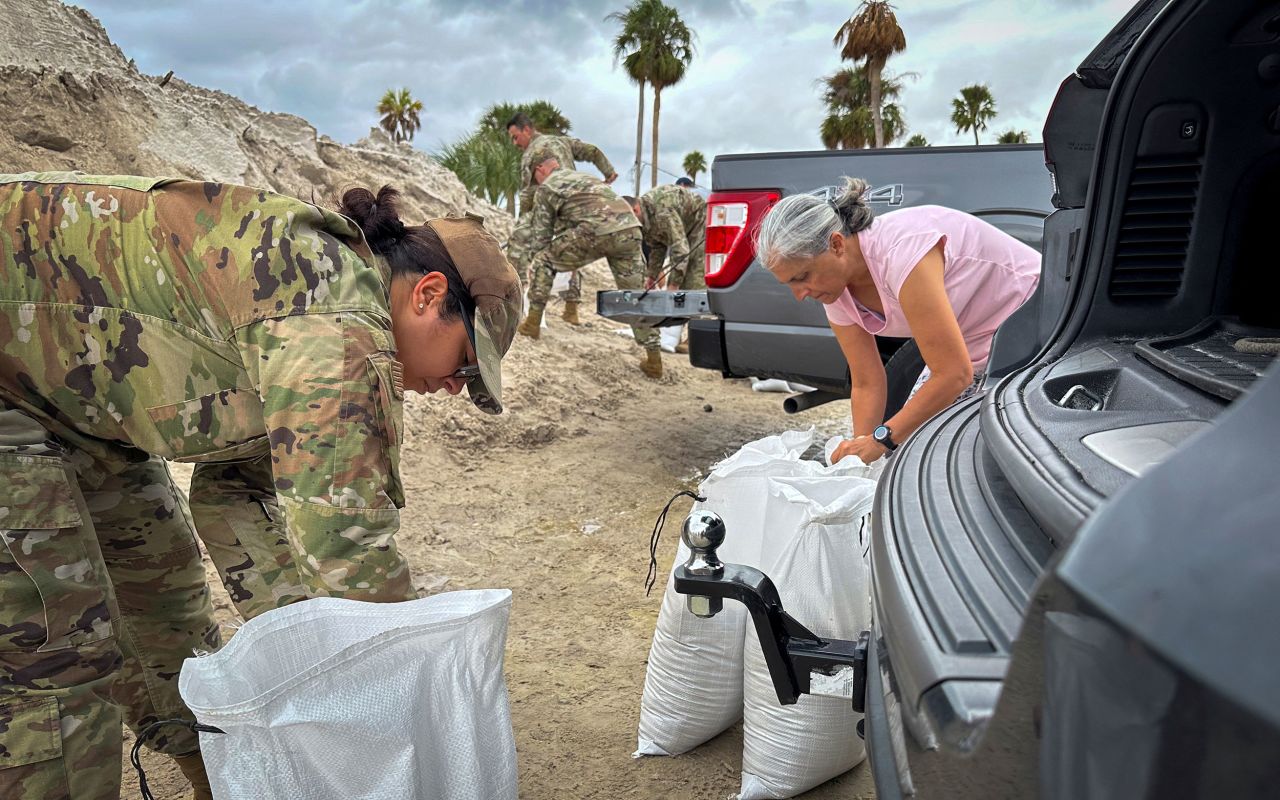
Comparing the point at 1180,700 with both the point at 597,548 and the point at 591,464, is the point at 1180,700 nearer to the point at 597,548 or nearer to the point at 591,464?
the point at 597,548

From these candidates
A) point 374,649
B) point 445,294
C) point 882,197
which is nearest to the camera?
point 374,649

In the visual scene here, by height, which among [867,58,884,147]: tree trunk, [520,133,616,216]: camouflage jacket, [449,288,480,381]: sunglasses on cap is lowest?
[449,288,480,381]: sunglasses on cap

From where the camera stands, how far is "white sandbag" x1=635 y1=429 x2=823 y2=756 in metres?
1.96

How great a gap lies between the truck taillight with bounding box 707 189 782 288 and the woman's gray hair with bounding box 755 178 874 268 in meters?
1.09

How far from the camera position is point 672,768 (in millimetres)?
2084

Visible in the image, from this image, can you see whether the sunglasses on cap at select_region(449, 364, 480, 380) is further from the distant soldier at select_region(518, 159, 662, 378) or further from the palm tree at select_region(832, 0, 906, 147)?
the palm tree at select_region(832, 0, 906, 147)

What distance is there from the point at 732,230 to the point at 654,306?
4.10 feet

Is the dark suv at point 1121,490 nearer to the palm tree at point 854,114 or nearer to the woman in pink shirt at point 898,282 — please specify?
the woman in pink shirt at point 898,282

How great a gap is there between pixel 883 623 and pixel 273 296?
1012 millimetres

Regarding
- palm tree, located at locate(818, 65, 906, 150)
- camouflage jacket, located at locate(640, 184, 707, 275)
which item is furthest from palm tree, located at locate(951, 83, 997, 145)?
camouflage jacket, located at locate(640, 184, 707, 275)

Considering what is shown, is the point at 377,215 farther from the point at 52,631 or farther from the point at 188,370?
the point at 52,631

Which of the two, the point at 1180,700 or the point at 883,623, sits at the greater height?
the point at 1180,700

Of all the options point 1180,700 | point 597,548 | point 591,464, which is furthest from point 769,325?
point 1180,700

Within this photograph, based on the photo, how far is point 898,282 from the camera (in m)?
2.35
